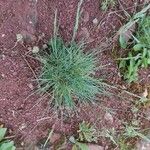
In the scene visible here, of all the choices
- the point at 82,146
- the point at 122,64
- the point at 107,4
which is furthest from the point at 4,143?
the point at 107,4

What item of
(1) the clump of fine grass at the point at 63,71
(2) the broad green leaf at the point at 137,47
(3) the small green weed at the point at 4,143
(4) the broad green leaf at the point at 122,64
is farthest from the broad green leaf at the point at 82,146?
(2) the broad green leaf at the point at 137,47

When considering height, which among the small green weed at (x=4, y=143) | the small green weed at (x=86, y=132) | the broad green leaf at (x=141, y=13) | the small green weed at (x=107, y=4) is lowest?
the small green weed at (x=86, y=132)

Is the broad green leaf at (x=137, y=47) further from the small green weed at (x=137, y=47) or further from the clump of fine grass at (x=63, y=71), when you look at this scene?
the clump of fine grass at (x=63, y=71)

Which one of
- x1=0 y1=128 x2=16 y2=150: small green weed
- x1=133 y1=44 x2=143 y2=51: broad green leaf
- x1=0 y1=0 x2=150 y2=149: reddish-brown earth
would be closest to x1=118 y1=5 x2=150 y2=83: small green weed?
x1=133 y1=44 x2=143 y2=51: broad green leaf

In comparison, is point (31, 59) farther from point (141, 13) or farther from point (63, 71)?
point (141, 13)

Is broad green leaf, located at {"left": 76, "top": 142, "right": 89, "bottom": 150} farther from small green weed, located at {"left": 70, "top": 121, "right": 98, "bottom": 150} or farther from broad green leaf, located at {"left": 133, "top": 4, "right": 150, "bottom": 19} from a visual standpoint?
Answer: broad green leaf, located at {"left": 133, "top": 4, "right": 150, "bottom": 19}
